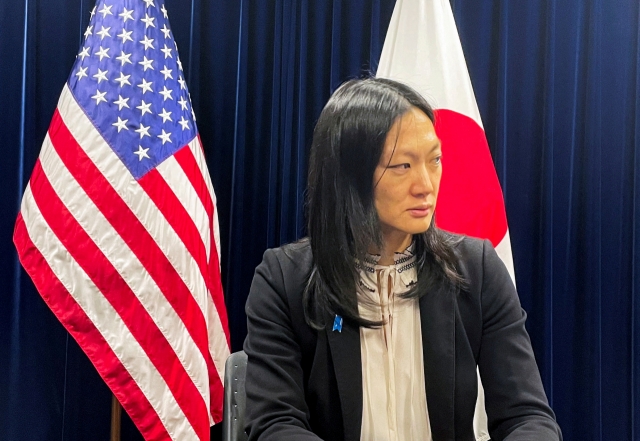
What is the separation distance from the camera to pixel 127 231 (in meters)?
2.24

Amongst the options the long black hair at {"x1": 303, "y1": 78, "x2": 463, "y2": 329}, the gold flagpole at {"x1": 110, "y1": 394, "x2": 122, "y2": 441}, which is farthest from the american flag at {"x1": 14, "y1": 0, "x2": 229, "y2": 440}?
the long black hair at {"x1": 303, "y1": 78, "x2": 463, "y2": 329}

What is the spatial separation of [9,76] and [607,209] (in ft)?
8.49

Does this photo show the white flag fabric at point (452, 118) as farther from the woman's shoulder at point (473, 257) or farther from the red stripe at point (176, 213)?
the woman's shoulder at point (473, 257)

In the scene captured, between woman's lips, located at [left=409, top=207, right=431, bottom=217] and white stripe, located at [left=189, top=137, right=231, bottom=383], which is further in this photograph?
white stripe, located at [left=189, top=137, right=231, bottom=383]

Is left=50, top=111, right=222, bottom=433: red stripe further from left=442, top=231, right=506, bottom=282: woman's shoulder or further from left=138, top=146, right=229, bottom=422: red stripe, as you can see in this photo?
left=442, top=231, right=506, bottom=282: woman's shoulder

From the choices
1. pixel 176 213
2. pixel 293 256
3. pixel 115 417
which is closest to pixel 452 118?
pixel 176 213

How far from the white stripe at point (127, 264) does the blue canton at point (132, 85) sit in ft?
0.60

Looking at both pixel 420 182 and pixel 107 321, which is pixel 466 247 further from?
pixel 107 321

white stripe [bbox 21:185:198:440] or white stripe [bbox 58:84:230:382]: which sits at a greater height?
white stripe [bbox 58:84:230:382]

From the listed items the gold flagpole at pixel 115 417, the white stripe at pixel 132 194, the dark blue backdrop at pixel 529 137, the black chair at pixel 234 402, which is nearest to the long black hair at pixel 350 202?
the black chair at pixel 234 402

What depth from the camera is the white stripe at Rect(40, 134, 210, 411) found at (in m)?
2.22

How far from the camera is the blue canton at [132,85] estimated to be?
2271 mm

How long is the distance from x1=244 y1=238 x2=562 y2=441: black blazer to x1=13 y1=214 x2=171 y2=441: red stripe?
104cm

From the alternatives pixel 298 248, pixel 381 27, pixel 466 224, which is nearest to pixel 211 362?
pixel 466 224
